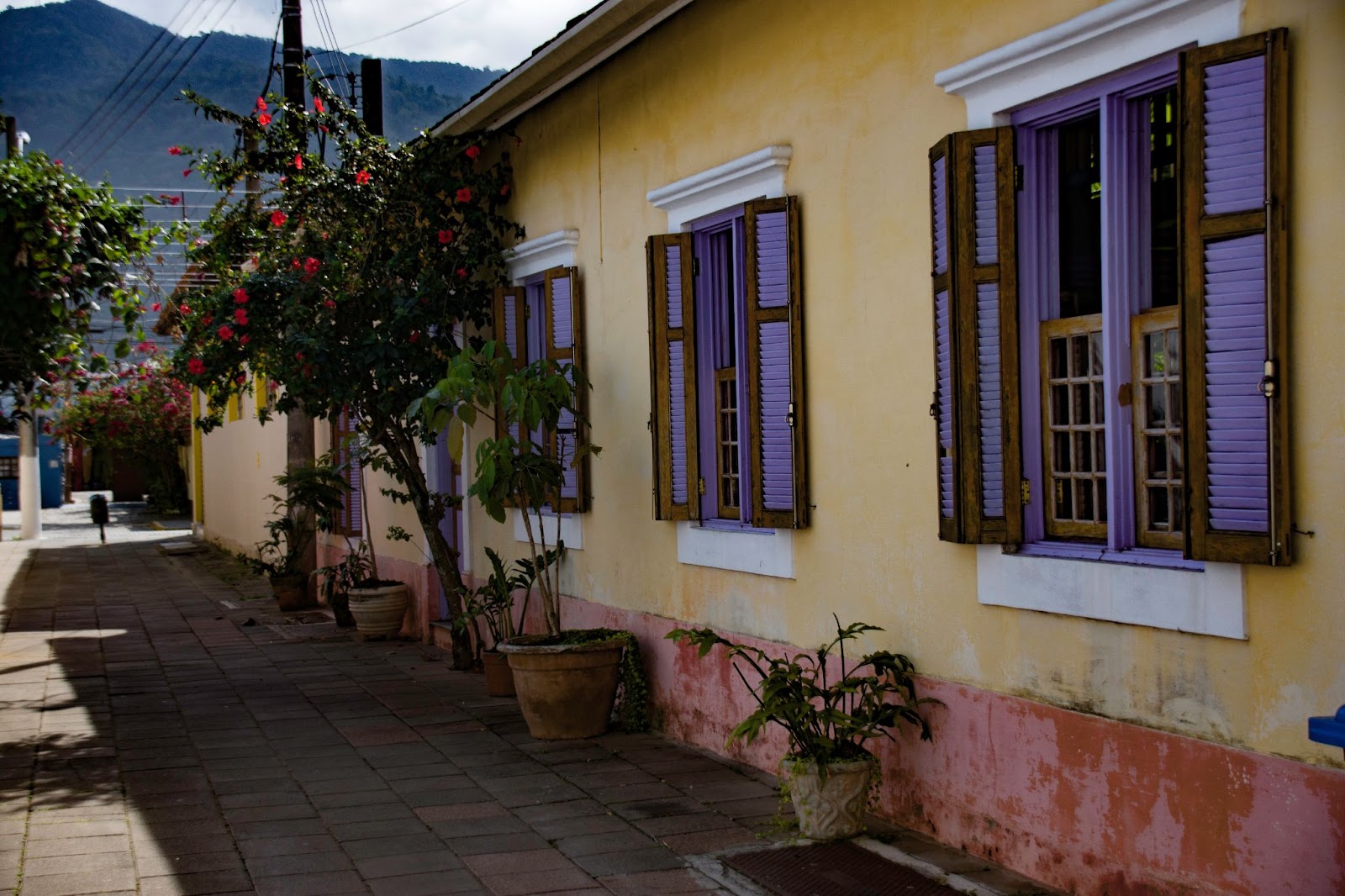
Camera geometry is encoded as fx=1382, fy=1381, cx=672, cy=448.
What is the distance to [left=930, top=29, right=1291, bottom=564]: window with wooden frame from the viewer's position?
4074 millimetres

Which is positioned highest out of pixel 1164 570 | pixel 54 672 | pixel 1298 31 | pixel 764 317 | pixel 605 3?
pixel 605 3

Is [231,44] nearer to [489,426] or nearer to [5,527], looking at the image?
[5,527]

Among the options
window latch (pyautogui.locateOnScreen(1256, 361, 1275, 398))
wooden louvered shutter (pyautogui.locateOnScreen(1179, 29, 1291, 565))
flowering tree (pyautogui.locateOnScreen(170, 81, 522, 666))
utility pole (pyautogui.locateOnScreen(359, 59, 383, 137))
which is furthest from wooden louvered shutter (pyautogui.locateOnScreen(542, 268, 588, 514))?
utility pole (pyautogui.locateOnScreen(359, 59, 383, 137))

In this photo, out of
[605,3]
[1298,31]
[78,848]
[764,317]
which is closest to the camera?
[1298,31]

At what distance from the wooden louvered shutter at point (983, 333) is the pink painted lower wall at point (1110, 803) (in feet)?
2.47

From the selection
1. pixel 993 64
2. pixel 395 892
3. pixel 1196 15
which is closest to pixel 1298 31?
pixel 1196 15

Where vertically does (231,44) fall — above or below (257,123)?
above

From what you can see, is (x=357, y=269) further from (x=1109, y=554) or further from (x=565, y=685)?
(x=1109, y=554)

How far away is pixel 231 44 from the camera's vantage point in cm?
15512

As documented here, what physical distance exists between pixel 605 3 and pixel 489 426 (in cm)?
408

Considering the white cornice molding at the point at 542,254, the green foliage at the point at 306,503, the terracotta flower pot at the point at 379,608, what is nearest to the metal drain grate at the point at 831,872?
the white cornice molding at the point at 542,254

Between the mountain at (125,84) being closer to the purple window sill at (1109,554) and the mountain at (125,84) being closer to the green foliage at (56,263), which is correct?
the green foliage at (56,263)

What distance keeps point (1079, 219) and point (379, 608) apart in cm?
886

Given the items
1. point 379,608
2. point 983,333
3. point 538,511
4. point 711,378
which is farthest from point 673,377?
point 379,608
